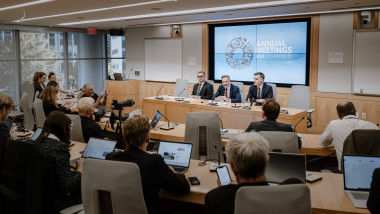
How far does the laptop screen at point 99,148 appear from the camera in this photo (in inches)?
153

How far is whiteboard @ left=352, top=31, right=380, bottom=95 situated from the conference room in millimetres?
21

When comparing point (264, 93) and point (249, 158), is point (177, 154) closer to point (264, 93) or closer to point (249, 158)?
point (249, 158)

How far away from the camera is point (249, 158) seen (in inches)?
83.7

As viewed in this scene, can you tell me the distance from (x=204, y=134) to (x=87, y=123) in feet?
5.07

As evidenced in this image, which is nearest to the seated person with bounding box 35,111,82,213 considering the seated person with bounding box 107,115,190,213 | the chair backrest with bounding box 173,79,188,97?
the seated person with bounding box 107,115,190,213

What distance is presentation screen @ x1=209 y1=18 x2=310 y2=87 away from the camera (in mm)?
9023

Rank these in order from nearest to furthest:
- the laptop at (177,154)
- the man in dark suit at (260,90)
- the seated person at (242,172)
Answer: the seated person at (242,172) → the laptop at (177,154) → the man in dark suit at (260,90)

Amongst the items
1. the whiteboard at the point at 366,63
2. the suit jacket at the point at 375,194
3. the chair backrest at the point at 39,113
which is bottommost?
the suit jacket at the point at 375,194

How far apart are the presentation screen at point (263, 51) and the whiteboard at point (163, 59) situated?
1.22 metres

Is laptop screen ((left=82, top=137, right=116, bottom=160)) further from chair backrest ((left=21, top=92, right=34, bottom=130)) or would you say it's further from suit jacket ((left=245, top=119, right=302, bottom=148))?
chair backrest ((left=21, top=92, right=34, bottom=130))

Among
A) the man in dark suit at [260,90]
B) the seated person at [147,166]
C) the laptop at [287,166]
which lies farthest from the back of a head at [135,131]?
the man in dark suit at [260,90]

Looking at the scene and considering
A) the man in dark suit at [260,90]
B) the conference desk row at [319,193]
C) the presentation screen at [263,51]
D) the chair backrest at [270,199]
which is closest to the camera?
the chair backrest at [270,199]

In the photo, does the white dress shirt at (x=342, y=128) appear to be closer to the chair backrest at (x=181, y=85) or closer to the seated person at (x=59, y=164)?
the seated person at (x=59, y=164)

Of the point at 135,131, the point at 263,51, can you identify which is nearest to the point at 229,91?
the point at 263,51
